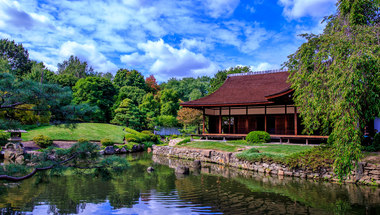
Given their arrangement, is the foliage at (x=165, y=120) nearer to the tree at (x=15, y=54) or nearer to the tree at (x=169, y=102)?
the tree at (x=169, y=102)

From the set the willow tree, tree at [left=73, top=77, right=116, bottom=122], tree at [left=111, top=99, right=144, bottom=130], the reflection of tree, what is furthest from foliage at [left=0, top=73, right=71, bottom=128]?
tree at [left=73, top=77, right=116, bottom=122]

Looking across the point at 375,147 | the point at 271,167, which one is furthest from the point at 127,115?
the point at 375,147

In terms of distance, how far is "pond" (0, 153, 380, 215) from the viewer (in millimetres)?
6477

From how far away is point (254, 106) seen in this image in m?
20.5

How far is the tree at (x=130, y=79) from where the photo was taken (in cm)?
4619

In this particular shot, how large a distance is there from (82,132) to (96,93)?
9.67 m

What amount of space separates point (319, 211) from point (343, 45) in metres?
5.31

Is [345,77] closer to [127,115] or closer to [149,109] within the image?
[127,115]

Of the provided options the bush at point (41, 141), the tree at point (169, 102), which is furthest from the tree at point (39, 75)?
the tree at point (169, 102)

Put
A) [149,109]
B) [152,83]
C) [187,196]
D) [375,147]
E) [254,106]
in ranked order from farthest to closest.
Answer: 1. [152,83]
2. [149,109]
3. [254,106]
4. [375,147]
5. [187,196]

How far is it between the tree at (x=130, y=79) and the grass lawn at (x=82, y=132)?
58.3 ft

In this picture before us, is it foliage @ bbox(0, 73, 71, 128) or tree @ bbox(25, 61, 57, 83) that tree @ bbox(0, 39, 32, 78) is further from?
foliage @ bbox(0, 73, 71, 128)

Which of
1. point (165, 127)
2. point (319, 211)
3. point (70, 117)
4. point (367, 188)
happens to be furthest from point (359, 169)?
point (165, 127)

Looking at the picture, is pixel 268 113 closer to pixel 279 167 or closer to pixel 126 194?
pixel 279 167
